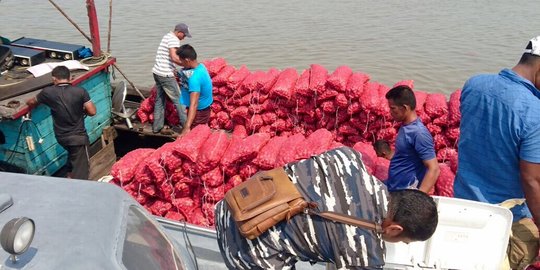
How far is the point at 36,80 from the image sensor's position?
5402mm

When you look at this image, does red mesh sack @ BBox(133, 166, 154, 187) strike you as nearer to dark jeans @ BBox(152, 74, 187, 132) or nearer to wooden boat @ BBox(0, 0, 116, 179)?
wooden boat @ BBox(0, 0, 116, 179)

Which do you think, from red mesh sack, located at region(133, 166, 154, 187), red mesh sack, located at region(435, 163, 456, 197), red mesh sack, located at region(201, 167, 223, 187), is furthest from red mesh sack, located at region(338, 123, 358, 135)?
red mesh sack, located at region(133, 166, 154, 187)

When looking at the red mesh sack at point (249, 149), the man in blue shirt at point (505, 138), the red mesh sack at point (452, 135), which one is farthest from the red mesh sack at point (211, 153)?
the red mesh sack at point (452, 135)

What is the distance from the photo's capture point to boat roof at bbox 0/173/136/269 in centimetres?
182

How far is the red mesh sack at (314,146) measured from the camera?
14.4 feet

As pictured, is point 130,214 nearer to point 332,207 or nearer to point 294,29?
point 332,207

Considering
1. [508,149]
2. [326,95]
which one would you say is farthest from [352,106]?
[508,149]

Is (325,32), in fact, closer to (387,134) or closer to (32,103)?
(387,134)

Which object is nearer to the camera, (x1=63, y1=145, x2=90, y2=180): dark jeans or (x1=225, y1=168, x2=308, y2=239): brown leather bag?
(x1=225, y1=168, x2=308, y2=239): brown leather bag

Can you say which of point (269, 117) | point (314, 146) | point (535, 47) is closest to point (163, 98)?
point (269, 117)

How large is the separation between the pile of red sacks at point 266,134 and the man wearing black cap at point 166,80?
0.39m

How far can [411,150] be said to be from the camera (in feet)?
11.5

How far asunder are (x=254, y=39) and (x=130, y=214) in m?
12.7

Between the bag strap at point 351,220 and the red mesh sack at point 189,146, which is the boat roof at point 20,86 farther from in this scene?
the bag strap at point 351,220
